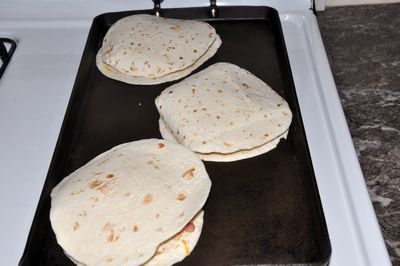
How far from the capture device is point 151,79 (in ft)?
4.25

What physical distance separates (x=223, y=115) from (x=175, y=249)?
0.36 m

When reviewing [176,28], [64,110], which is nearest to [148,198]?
[64,110]

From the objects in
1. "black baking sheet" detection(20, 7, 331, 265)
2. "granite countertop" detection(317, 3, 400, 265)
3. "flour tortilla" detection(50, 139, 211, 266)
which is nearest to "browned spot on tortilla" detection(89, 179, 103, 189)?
"flour tortilla" detection(50, 139, 211, 266)

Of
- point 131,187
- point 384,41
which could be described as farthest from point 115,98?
point 384,41

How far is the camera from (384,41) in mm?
1477

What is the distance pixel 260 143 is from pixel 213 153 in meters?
0.11

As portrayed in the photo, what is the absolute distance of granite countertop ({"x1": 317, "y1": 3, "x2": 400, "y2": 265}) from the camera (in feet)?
3.34

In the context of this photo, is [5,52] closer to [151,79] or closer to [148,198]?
[151,79]

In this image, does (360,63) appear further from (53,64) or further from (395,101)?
(53,64)

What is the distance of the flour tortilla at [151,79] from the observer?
1290mm

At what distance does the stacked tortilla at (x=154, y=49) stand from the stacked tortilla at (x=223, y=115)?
0.11m

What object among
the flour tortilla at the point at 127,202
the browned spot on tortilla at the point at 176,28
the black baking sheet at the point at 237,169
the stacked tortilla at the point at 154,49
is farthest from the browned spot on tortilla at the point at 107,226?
the browned spot on tortilla at the point at 176,28

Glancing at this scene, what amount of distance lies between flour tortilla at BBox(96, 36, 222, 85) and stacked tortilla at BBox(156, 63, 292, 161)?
0.09m

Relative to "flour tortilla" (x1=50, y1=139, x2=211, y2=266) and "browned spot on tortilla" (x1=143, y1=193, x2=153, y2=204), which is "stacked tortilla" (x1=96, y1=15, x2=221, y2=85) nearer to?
"flour tortilla" (x1=50, y1=139, x2=211, y2=266)
